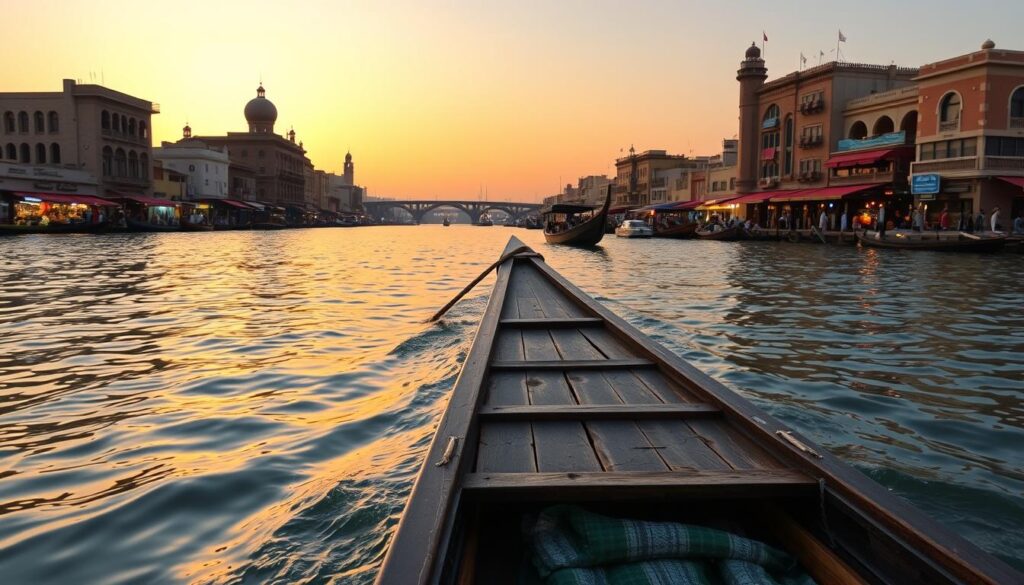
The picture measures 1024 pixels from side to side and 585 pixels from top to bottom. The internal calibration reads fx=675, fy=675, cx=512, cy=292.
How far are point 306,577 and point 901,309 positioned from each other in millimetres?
11048

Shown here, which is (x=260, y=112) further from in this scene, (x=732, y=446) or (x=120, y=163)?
(x=732, y=446)

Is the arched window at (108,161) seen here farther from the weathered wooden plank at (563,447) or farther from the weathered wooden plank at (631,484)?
the weathered wooden plank at (631,484)

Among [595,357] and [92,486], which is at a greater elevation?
[595,357]

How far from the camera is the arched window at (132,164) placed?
5775 centimetres

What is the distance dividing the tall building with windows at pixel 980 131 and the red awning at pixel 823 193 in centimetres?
415

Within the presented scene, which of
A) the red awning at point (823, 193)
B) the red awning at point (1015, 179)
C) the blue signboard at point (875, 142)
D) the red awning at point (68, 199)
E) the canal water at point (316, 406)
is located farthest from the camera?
the red awning at point (68, 199)

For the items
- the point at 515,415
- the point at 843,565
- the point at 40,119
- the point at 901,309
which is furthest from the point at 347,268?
the point at 40,119

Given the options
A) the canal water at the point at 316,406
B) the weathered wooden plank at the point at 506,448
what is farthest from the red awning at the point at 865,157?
the weathered wooden plank at the point at 506,448

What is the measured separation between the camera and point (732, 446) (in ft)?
9.98

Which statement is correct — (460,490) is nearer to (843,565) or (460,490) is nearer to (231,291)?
(843,565)

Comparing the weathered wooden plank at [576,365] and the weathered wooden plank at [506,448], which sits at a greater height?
the weathered wooden plank at [576,365]

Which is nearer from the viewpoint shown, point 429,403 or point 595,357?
point 595,357

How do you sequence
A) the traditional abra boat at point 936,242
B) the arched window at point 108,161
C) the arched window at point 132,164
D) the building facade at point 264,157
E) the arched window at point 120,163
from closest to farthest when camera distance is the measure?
1. the traditional abra boat at point 936,242
2. the arched window at point 108,161
3. the arched window at point 120,163
4. the arched window at point 132,164
5. the building facade at point 264,157

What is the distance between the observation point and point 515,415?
135 inches
